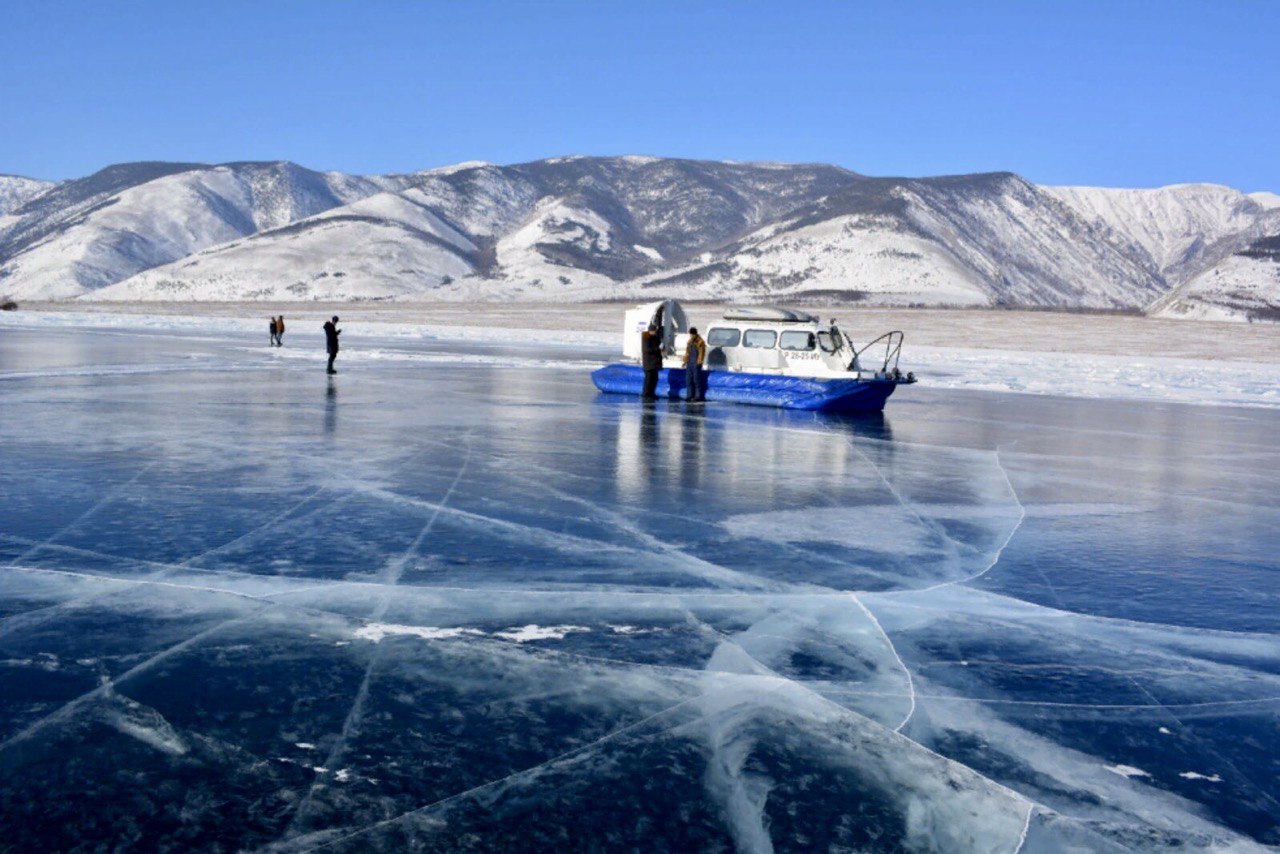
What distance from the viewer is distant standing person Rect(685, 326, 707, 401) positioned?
70.4 feet

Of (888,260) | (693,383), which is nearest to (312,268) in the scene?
(888,260)

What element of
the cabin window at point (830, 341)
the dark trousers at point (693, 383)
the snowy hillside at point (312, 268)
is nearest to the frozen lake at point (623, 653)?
the dark trousers at point (693, 383)

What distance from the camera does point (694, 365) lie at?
2159 cm

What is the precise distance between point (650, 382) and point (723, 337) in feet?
6.90

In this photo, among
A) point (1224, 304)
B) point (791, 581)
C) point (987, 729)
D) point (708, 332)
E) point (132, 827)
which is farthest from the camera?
point (1224, 304)

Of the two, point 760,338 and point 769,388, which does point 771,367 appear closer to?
point 760,338

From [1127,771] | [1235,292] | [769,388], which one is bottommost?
[1127,771]

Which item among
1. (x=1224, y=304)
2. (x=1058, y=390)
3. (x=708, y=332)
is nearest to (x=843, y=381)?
(x=708, y=332)

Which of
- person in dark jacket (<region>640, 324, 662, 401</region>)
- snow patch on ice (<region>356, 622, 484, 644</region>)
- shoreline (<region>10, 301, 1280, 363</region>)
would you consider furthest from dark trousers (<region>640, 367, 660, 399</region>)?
shoreline (<region>10, 301, 1280, 363</region>)

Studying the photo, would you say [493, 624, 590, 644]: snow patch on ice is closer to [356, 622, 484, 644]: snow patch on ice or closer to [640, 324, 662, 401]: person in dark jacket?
[356, 622, 484, 644]: snow patch on ice

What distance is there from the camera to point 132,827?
3.86 metres

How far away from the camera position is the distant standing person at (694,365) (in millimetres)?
21469

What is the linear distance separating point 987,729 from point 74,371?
957 inches

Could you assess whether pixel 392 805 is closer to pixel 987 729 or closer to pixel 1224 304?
pixel 987 729
